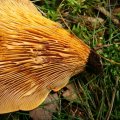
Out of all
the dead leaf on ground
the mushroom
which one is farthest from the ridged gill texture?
the dead leaf on ground

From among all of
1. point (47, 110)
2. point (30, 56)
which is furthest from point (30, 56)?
point (47, 110)

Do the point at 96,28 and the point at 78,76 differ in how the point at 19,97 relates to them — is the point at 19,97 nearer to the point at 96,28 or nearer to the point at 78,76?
the point at 78,76

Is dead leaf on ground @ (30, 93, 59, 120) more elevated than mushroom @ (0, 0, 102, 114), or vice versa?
mushroom @ (0, 0, 102, 114)

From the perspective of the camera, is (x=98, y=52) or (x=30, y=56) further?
(x=98, y=52)

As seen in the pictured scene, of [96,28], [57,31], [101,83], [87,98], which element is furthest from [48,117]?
[96,28]

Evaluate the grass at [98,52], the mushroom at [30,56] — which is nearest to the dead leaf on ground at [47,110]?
the grass at [98,52]

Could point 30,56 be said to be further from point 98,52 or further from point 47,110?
point 98,52

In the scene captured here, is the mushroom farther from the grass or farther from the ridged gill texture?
the grass
